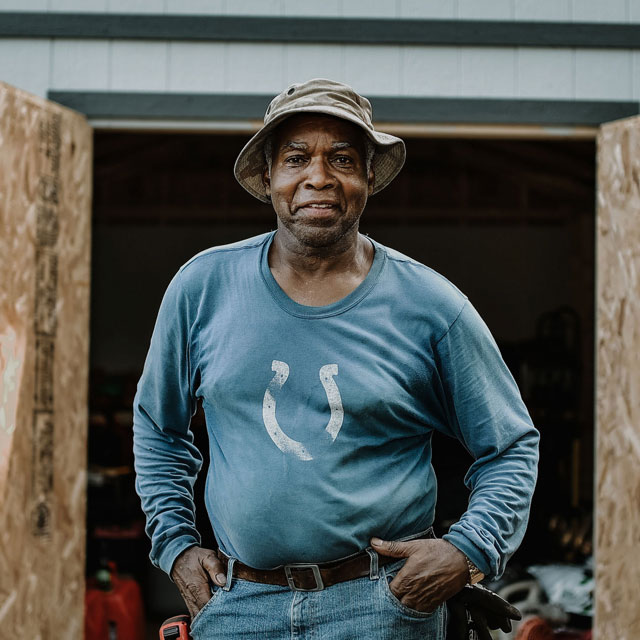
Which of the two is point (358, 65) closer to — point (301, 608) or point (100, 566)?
point (301, 608)

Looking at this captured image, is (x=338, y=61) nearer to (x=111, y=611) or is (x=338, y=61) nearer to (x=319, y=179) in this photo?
(x=319, y=179)

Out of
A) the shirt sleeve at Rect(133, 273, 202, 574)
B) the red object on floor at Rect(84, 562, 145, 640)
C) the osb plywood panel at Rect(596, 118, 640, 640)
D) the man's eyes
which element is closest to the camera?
the man's eyes

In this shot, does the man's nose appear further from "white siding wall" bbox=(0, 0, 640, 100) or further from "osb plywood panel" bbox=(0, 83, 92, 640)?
"white siding wall" bbox=(0, 0, 640, 100)

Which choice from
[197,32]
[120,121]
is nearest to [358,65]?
[197,32]

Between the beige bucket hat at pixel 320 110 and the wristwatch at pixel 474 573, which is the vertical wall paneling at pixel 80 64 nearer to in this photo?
the beige bucket hat at pixel 320 110

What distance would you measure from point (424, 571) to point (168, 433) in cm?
70

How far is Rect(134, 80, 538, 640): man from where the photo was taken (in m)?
1.84

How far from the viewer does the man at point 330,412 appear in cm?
184

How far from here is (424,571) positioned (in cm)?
184

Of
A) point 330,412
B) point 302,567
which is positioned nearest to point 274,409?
point 330,412

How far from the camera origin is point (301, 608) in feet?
6.10

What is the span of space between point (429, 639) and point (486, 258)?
7.86 m

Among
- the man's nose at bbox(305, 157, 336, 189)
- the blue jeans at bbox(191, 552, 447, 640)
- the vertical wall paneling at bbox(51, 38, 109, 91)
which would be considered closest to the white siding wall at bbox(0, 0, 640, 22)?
the vertical wall paneling at bbox(51, 38, 109, 91)

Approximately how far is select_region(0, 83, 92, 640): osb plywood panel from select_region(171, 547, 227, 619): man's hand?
2.02 m
